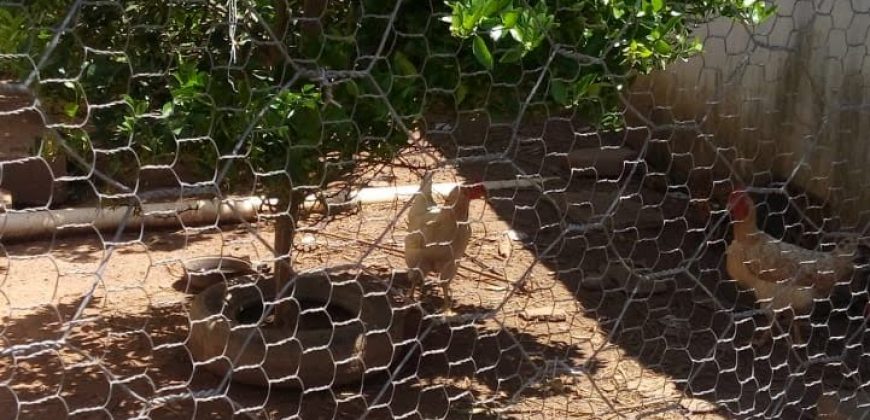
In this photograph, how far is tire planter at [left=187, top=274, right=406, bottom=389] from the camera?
245 centimetres

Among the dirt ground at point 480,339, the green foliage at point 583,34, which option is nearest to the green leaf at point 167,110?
the dirt ground at point 480,339

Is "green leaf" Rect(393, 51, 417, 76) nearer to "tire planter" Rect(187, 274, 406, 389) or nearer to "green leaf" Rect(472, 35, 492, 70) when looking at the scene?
"green leaf" Rect(472, 35, 492, 70)

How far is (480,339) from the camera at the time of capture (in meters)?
3.01

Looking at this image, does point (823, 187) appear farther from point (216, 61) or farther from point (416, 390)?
point (216, 61)

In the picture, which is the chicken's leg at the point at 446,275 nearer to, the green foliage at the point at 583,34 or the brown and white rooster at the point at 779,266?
the brown and white rooster at the point at 779,266

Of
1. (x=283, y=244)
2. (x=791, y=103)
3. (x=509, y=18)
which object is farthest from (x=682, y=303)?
(x=509, y=18)

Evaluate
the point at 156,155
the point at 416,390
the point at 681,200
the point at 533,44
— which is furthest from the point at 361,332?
the point at 681,200

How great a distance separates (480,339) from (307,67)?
1298mm

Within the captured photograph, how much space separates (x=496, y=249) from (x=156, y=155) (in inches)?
84.3

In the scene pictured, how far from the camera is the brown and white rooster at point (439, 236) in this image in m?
3.11

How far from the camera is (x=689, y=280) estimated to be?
11.7ft

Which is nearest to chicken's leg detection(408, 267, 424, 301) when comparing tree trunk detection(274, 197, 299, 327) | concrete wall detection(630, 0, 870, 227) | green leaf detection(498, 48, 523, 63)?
tree trunk detection(274, 197, 299, 327)

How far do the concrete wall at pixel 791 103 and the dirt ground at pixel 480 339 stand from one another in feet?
1.19

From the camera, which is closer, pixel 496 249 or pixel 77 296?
pixel 77 296
